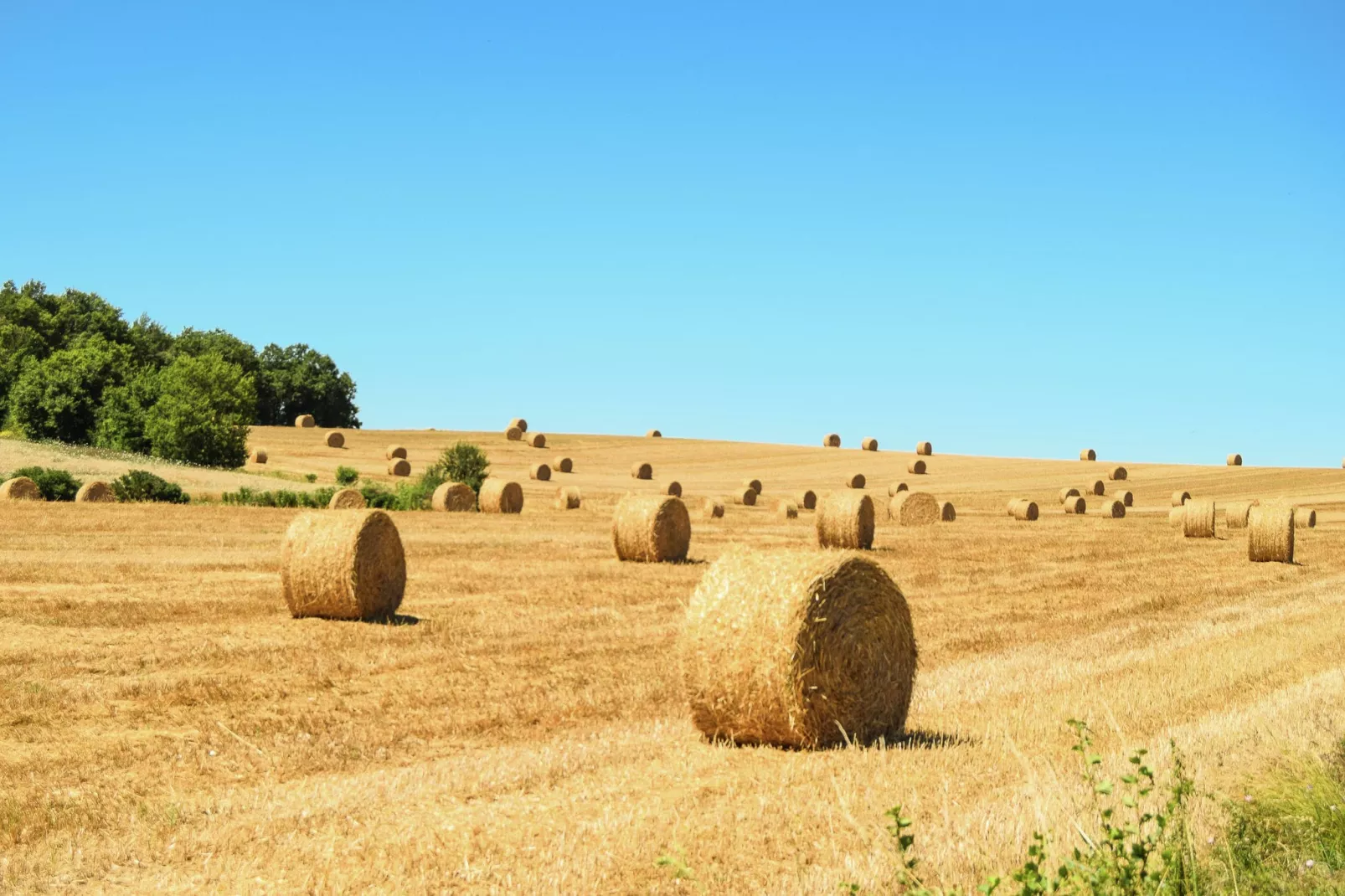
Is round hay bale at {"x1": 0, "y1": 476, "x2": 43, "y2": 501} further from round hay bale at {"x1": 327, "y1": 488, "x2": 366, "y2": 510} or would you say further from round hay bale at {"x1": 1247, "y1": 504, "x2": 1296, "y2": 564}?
round hay bale at {"x1": 1247, "y1": 504, "x2": 1296, "y2": 564}

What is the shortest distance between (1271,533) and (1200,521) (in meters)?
7.97

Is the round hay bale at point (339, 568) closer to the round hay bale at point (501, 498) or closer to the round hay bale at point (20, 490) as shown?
the round hay bale at point (501, 498)

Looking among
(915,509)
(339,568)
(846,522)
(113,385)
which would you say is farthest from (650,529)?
(113,385)

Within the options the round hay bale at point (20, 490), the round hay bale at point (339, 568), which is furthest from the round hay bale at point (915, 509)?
the round hay bale at point (20, 490)

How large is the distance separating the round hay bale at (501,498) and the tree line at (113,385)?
79.3 ft

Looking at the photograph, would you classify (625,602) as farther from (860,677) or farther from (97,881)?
(97,881)

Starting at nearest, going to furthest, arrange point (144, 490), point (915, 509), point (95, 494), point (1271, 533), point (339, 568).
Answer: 1. point (339, 568)
2. point (1271, 533)
3. point (95, 494)
4. point (144, 490)
5. point (915, 509)

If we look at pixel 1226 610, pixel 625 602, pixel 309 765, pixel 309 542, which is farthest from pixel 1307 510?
pixel 309 765

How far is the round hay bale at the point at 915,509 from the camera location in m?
38.3

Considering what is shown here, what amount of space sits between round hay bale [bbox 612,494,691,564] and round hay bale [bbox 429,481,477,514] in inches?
566

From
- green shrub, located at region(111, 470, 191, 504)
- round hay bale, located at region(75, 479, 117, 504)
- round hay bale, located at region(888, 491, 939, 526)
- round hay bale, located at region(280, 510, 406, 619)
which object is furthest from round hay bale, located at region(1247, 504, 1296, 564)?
round hay bale, located at region(75, 479, 117, 504)

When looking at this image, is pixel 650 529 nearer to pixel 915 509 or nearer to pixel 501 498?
pixel 501 498

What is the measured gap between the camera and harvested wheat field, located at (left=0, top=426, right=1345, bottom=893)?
657 centimetres

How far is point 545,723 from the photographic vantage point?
10.2 m
